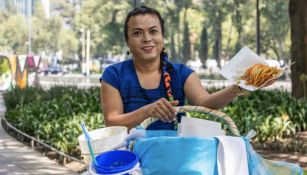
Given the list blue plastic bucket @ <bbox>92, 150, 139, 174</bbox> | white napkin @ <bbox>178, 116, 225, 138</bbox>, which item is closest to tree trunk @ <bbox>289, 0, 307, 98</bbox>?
white napkin @ <bbox>178, 116, 225, 138</bbox>

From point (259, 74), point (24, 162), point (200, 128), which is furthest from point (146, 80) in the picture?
point (24, 162)

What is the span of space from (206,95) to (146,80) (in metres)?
0.27

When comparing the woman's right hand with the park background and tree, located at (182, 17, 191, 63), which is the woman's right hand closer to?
the park background

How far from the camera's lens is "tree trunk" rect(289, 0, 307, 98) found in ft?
35.1

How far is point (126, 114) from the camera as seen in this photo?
2.13 meters

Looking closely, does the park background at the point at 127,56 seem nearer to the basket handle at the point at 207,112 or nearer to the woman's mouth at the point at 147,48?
the basket handle at the point at 207,112

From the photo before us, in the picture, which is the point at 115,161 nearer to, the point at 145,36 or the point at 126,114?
the point at 126,114

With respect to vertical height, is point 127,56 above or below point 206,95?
above

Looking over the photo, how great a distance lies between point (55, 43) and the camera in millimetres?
70312

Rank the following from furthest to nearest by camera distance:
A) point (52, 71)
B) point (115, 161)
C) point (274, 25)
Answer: point (52, 71) → point (274, 25) → point (115, 161)

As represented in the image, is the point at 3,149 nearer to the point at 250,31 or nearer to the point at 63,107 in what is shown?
the point at 63,107

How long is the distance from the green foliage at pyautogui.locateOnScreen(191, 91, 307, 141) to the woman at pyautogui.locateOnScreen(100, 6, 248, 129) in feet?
19.5

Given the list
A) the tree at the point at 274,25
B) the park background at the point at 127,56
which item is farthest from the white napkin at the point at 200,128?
the tree at the point at 274,25

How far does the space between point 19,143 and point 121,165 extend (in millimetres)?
8860
